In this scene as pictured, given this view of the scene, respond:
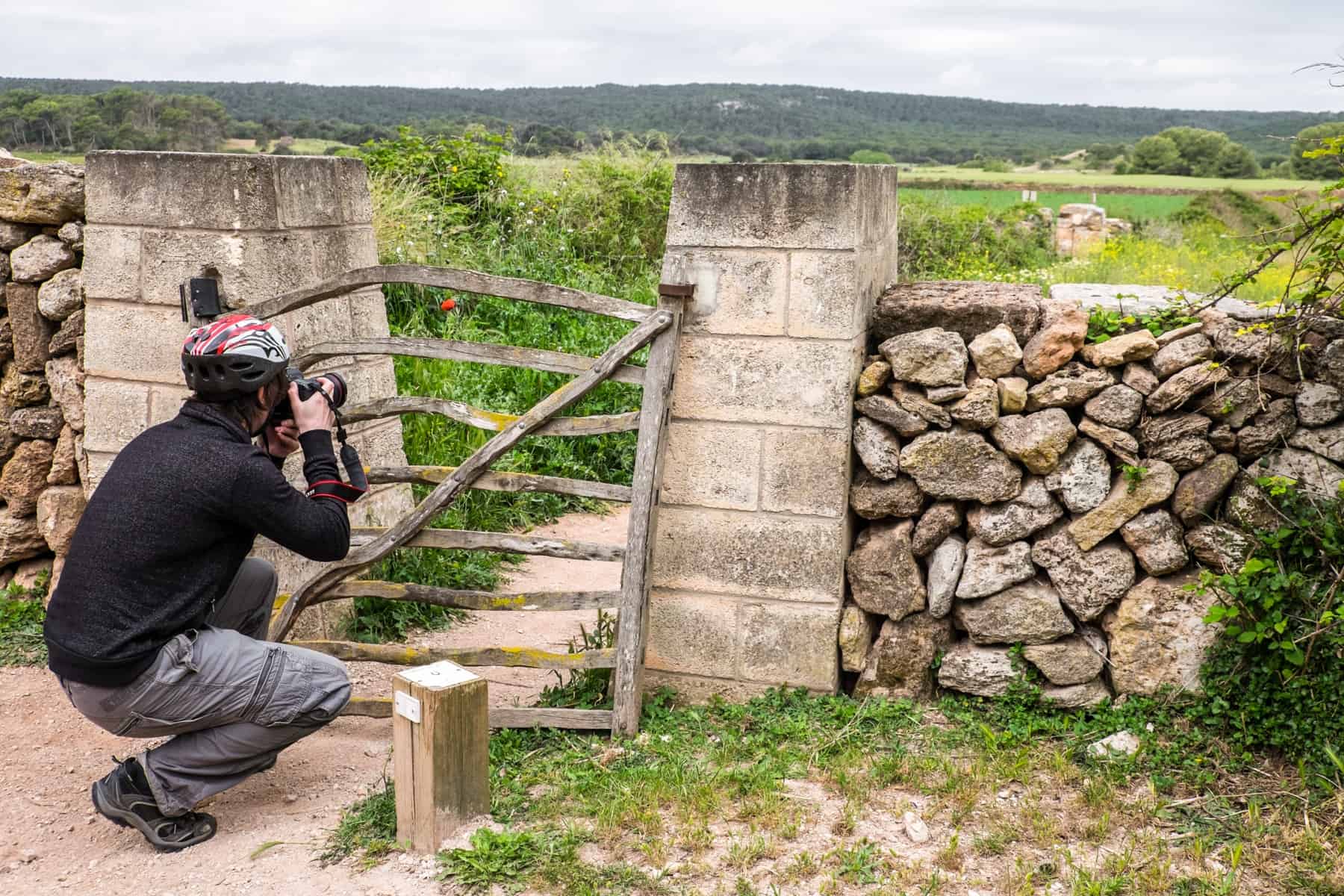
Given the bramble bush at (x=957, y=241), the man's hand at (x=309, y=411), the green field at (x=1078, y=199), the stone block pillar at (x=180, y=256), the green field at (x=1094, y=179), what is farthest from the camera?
the green field at (x=1094, y=179)

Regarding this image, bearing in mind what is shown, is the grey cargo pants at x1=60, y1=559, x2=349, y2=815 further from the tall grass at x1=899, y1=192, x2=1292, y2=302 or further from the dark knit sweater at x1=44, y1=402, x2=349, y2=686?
the tall grass at x1=899, y1=192, x2=1292, y2=302

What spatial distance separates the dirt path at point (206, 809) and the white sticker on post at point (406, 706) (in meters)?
0.45

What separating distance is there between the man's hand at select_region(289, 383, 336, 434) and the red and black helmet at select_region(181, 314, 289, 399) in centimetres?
16

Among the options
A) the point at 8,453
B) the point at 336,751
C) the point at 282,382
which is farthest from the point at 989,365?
the point at 8,453

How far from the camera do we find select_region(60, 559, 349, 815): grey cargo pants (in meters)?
3.59

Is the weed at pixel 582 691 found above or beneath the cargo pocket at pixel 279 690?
beneath

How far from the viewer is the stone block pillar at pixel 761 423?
4.32 metres

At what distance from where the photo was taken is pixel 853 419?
451 centimetres

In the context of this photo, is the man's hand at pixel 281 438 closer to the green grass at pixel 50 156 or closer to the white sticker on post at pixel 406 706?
the white sticker on post at pixel 406 706

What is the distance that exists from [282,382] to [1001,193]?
23038 mm

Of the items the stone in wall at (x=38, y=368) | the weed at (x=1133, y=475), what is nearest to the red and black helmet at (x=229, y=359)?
the stone in wall at (x=38, y=368)

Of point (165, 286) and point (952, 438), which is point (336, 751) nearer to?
point (165, 286)

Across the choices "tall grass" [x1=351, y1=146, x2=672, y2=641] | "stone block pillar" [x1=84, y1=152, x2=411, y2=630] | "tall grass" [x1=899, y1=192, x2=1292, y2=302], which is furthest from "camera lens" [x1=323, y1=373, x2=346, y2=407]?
"tall grass" [x1=899, y1=192, x2=1292, y2=302]


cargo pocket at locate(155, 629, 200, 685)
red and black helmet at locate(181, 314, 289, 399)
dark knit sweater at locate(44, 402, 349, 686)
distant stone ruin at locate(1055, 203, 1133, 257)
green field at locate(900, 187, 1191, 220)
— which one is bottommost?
cargo pocket at locate(155, 629, 200, 685)
